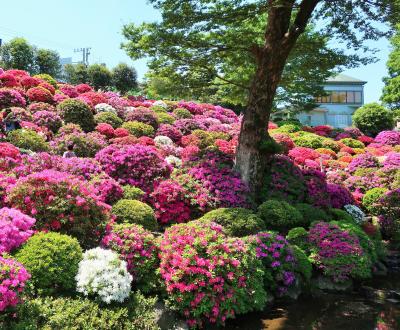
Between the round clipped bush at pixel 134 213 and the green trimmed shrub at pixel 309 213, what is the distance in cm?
429

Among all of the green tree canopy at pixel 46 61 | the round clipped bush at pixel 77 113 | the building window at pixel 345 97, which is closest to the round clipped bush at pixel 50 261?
the round clipped bush at pixel 77 113

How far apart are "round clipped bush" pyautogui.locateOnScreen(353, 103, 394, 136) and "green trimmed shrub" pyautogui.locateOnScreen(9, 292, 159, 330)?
25845mm

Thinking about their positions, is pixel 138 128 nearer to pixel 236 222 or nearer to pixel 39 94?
pixel 39 94

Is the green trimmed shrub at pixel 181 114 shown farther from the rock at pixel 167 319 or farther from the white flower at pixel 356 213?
the rock at pixel 167 319

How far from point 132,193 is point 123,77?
26.9 m

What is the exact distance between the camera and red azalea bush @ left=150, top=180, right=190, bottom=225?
380 inches

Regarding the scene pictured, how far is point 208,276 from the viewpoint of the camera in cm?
629

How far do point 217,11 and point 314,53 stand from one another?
11.4 feet

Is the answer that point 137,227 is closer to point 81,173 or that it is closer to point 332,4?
point 81,173

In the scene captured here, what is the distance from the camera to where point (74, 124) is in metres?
14.0

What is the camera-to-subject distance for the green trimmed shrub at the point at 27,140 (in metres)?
10.8

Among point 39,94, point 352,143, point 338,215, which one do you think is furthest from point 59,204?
point 352,143

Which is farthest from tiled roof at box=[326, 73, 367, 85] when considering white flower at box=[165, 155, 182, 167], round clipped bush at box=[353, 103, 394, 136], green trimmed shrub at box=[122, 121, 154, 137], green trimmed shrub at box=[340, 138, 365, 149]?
white flower at box=[165, 155, 182, 167]


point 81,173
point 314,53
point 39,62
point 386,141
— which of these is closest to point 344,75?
point 386,141
